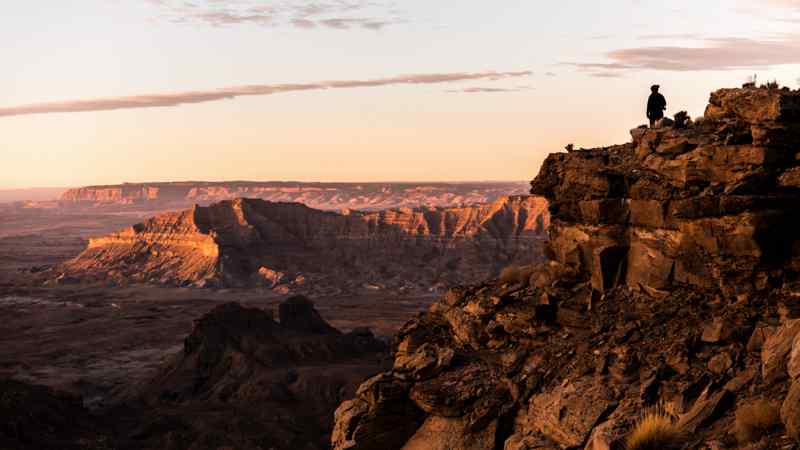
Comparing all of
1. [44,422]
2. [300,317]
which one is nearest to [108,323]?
[300,317]

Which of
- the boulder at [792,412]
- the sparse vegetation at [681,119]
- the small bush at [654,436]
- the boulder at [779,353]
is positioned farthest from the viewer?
the sparse vegetation at [681,119]

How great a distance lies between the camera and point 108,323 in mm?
106250

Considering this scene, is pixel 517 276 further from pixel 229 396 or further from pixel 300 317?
pixel 300 317

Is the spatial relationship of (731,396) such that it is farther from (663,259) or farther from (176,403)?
(176,403)

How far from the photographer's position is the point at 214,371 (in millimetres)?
68562

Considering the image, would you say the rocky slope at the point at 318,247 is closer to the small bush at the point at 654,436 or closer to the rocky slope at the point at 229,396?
the rocky slope at the point at 229,396

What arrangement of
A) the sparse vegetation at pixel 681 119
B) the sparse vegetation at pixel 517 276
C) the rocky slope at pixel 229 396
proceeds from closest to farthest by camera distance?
1. the sparse vegetation at pixel 681 119
2. the sparse vegetation at pixel 517 276
3. the rocky slope at pixel 229 396

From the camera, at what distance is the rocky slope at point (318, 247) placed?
14412cm

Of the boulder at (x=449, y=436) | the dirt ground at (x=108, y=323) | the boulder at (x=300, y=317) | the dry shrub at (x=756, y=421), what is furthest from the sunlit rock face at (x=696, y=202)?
→ the boulder at (x=300, y=317)

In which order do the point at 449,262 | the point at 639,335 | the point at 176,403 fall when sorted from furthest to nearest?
the point at 449,262
the point at 176,403
the point at 639,335

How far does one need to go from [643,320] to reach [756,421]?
196 inches

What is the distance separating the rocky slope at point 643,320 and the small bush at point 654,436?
0.12 ft

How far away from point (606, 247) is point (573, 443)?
17.6 feet

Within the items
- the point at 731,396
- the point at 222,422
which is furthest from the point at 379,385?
the point at 222,422
